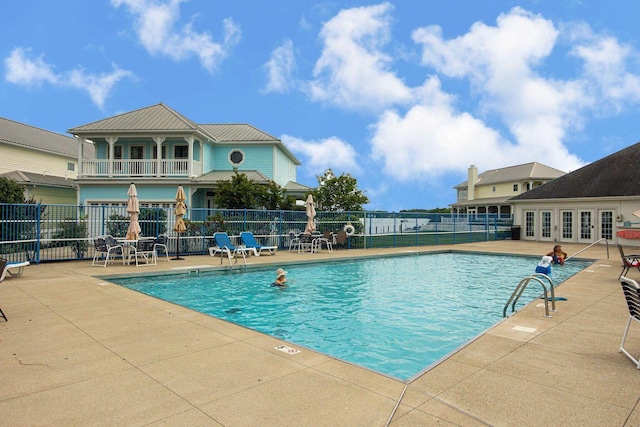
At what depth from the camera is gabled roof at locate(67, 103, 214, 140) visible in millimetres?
23047

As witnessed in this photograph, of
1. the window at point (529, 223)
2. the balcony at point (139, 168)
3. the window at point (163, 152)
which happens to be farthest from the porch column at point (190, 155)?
the window at point (529, 223)

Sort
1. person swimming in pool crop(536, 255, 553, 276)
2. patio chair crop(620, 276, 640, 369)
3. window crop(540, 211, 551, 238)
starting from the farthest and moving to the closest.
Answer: window crop(540, 211, 551, 238)
person swimming in pool crop(536, 255, 553, 276)
patio chair crop(620, 276, 640, 369)

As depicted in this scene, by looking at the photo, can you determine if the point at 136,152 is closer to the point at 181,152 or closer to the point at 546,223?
the point at 181,152

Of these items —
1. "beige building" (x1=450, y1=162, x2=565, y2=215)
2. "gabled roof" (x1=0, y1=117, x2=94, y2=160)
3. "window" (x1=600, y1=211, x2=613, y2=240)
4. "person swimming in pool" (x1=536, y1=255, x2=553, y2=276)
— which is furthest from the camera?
"beige building" (x1=450, y1=162, x2=565, y2=215)

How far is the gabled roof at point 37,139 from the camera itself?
27.0 m

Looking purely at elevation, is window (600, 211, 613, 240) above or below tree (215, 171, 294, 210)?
below

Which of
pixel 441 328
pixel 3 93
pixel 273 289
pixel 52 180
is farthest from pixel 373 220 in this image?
pixel 3 93

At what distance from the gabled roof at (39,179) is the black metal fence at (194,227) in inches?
365

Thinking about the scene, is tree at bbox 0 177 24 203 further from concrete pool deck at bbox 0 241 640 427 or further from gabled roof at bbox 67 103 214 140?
concrete pool deck at bbox 0 241 640 427

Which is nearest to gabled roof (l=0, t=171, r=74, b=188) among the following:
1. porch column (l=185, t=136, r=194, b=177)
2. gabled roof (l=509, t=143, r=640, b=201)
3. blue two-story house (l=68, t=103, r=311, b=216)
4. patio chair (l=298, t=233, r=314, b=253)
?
blue two-story house (l=68, t=103, r=311, b=216)

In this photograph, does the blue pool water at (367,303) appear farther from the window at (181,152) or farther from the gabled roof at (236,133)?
the window at (181,152)

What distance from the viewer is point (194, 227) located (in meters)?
16.6

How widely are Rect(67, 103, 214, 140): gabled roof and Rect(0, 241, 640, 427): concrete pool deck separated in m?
18.4

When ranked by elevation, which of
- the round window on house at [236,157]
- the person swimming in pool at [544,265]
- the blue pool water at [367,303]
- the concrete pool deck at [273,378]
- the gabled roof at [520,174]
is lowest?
the blue pool water at [367,303]
